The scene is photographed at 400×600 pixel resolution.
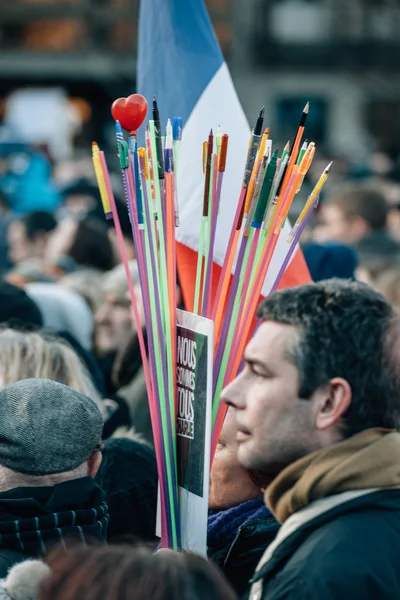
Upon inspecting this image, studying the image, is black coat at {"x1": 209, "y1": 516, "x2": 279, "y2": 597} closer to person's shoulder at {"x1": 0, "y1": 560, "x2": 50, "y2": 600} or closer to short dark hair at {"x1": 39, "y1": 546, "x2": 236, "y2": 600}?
person's shoulder at {"x1": 0, "y1": 560, "x2": 50, "y2": 600}

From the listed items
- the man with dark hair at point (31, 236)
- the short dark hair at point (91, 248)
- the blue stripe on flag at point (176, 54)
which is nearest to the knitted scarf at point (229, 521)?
the blue stripe on flag at point (176, 54)

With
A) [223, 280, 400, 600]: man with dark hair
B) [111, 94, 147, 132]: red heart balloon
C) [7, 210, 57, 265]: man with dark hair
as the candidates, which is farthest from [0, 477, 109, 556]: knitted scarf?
[7, 210, 57, 265]: man with dark hair

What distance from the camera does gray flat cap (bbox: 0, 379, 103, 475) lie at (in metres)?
2.26

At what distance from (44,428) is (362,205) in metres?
4.74

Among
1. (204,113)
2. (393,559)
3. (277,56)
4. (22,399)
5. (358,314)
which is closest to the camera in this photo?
(393,559)

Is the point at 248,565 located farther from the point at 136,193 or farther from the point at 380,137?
the point at 380,137

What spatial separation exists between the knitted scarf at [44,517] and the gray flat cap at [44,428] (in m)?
0.05

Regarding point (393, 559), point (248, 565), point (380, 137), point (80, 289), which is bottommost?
point (380, 137)

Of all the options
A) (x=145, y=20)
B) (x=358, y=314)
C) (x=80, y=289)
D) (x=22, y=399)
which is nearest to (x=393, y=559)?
(x=358, y=314)

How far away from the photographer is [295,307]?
2.04 m

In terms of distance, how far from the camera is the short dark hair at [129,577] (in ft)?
4.94

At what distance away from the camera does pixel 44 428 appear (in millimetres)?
2283

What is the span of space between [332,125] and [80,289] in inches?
871

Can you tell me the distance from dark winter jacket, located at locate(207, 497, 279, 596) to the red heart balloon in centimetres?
87
